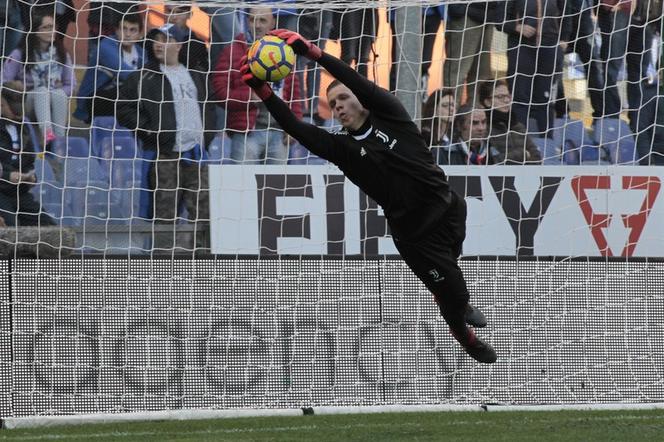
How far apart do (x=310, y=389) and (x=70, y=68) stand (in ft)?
11.2

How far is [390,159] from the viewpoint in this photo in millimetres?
7430

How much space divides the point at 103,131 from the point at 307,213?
6.33 ft

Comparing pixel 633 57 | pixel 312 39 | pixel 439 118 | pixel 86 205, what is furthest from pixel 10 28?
pixel 633 57

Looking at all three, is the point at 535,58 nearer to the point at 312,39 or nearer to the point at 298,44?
the point at 312,39

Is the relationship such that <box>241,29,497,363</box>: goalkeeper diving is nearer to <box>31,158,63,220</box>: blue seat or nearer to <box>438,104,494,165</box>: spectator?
<box>438,104,494,165</box>: spectator

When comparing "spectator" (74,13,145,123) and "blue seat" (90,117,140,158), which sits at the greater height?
"spectator" (74,13,145,123)

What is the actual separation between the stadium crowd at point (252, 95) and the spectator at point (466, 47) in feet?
0.04

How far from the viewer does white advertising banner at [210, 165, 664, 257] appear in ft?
32.8

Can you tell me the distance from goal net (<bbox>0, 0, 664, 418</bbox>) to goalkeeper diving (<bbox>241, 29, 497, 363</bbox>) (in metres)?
2.10

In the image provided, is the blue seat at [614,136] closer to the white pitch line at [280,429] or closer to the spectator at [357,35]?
the spectator at [357,35]

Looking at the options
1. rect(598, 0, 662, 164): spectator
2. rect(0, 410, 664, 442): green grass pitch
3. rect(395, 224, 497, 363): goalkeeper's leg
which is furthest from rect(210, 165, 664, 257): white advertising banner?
rect(395, 224, 497, 363): goalkeeper's leg

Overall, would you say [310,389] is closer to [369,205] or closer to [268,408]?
[268,408]

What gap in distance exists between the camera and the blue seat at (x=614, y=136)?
1066 centimetres

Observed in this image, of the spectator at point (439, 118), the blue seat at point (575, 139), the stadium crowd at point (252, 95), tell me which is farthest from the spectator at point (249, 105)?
the blue seat at point (575, 139)
